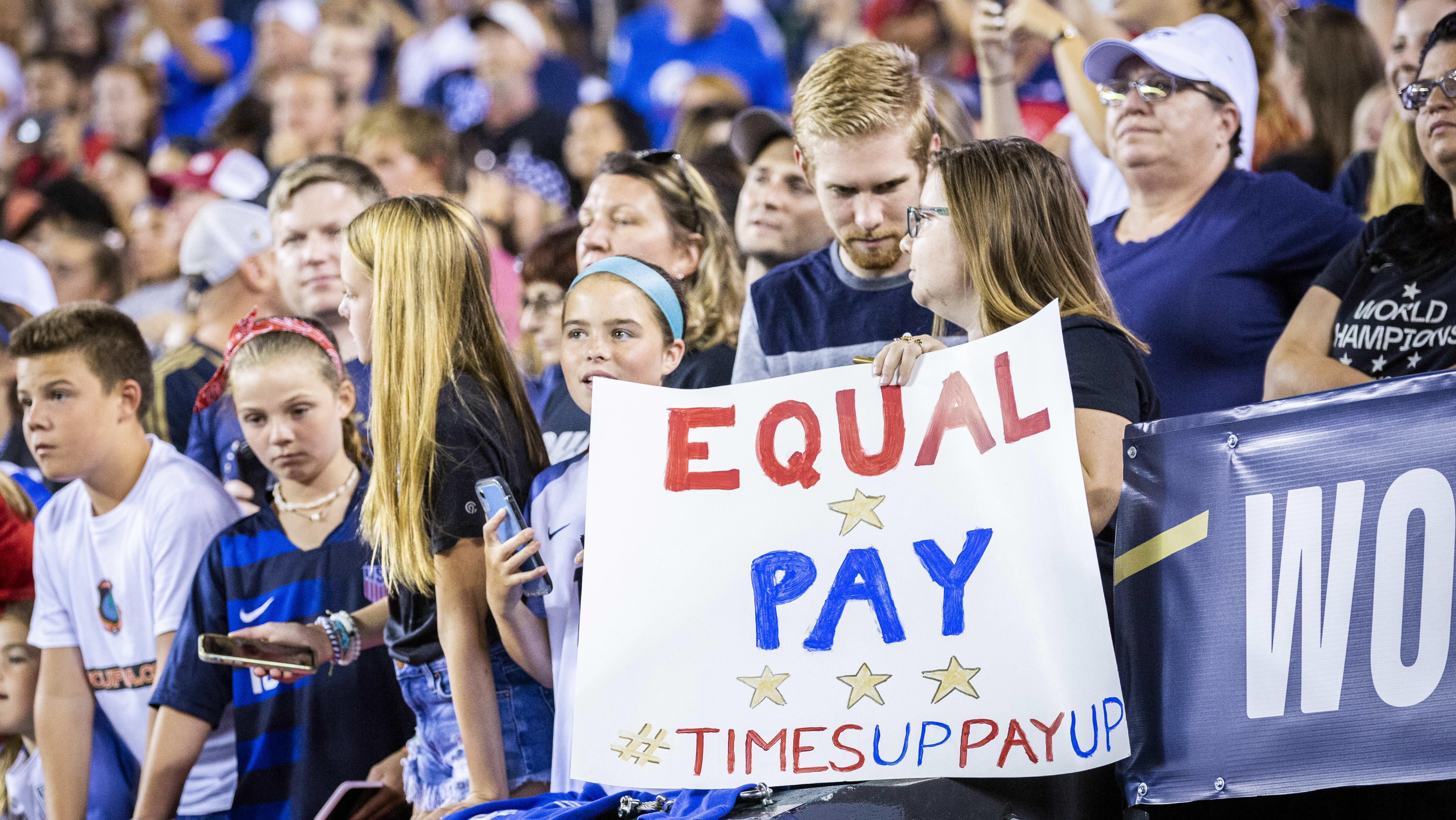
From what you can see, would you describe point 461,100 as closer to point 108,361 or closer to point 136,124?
point 136,124

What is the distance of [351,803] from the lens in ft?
11.0

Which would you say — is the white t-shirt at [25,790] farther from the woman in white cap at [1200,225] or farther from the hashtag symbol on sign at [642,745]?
the woman in white cap at [1200,225]

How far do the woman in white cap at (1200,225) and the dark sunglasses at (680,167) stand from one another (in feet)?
3.70

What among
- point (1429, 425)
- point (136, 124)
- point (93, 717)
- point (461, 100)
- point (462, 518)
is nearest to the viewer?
point (1429, 425)

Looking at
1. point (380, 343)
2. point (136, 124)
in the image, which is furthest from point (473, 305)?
point (136, 124)

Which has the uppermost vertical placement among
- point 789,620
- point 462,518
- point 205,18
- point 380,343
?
point 205,18

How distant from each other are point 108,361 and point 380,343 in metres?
1.50

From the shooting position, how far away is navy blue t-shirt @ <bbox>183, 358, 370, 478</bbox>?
4484mm

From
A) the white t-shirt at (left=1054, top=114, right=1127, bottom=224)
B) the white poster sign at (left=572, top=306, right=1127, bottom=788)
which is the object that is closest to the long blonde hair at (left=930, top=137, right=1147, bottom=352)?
the white poster sign at (left=572, top=306, right=1127, bottom=788)

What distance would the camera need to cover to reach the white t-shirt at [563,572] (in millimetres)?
2863

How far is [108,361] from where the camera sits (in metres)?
4.20

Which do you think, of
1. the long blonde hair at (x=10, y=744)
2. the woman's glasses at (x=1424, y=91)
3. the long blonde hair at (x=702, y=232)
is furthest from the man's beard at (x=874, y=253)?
the long blonde hair at (x=10, y=744)

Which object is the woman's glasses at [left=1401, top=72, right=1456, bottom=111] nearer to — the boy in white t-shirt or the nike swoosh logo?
the nike swoosh logo

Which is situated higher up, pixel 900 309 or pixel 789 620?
pixel 900 309
